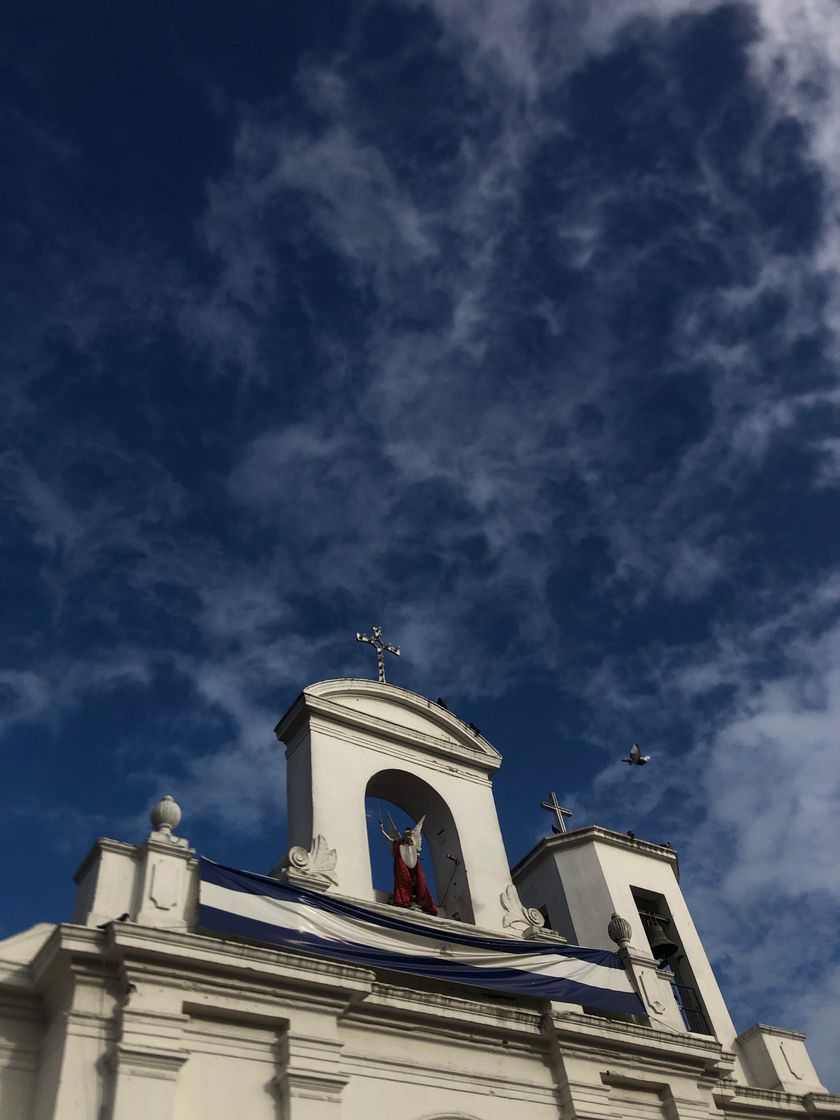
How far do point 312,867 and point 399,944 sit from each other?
1.44m

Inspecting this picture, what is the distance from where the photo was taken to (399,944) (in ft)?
40.2

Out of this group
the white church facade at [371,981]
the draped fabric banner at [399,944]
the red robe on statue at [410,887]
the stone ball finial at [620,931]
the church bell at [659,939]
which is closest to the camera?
the white church facade at [371,981]

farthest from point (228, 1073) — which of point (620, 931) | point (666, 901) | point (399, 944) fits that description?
point (666, 901)

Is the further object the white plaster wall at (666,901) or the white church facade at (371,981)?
the white plaster wall at (666,901)

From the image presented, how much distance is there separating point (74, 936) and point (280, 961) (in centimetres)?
214

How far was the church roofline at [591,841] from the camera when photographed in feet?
57.8

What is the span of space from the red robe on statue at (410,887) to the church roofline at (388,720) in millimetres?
1909

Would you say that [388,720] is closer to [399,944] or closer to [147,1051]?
[399,944]

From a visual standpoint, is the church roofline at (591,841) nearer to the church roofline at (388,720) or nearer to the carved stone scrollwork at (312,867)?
the church roofline at (388,720)

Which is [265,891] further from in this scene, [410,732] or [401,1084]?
[410,732]

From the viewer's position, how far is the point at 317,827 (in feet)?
44.8

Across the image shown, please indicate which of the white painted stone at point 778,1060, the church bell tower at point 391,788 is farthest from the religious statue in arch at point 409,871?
the white painted stone at point 778,1060

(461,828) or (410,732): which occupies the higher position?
(410,732)

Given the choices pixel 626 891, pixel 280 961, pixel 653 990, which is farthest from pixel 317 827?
pixel 626 891
